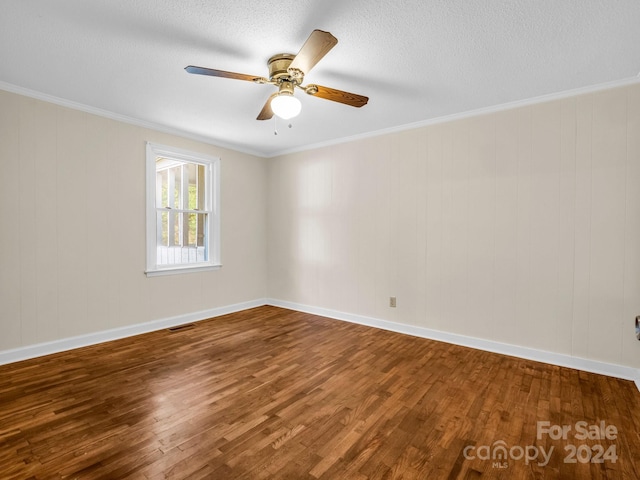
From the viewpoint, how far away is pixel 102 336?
3.43 meters

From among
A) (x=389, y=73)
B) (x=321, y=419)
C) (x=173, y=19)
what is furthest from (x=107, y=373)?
(x=389, y=73)

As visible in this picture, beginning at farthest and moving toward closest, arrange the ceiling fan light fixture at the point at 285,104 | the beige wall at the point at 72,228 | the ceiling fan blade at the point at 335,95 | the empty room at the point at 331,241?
the beige wall at the point at 72,228, the ceiling fan blade at the point at 335,95, the ceiling fan light fixture at the point at 285,104, the empty room at the point at 331,241

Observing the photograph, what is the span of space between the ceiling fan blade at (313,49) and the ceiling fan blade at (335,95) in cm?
22

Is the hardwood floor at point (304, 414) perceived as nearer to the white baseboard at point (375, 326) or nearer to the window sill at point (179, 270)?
the white baseboard at point (375, 326)

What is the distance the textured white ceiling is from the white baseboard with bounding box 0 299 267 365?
2435mm

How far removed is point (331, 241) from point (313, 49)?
2.93m

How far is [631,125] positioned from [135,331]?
5365 millimetres

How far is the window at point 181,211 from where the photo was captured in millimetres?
3898

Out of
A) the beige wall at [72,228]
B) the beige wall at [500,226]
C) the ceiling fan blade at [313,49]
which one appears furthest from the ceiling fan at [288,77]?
the beige wall at [72,228]

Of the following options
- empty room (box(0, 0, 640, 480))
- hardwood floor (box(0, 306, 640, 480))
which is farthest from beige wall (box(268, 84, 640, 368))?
hardwood floor (box(0, 306, 640, 480))

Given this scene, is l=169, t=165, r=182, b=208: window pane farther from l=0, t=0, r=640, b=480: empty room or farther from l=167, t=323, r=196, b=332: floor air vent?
l=167, t=323, r=196, b=332: floor air vent

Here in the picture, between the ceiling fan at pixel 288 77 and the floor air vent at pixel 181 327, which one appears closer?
the ceiling fan at pixel 288 77

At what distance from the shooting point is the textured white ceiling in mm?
1815

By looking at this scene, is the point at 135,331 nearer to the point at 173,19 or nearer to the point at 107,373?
the point at 107,373
